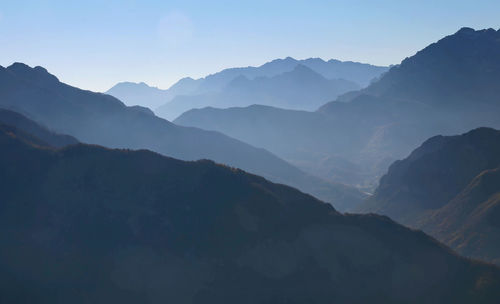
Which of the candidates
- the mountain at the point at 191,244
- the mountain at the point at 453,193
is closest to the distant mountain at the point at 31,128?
the mountain at the point at 191,244

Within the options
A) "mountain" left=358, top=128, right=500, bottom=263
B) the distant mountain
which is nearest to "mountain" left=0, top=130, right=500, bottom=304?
"mountain" left=358, top=128, right=500, bottom=263

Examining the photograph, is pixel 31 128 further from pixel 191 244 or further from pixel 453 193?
pixel 453 193

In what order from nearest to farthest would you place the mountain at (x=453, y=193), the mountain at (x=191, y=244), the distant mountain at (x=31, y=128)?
the mountain at (x=191, y=244) < the mountain at (x=453, y=193) < the distant mountain at (x=31, y=128)

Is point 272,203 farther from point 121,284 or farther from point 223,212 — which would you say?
point 121,284

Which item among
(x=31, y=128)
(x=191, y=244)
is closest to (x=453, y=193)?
(x=191, y=244)

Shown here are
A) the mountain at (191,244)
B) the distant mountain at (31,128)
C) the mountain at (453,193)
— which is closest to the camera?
the mountain at (191,244)

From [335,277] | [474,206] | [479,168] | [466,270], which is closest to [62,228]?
[335,277]

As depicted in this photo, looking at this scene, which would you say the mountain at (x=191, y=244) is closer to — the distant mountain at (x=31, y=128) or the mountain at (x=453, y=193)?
the mountain at (x=453, y=193)
